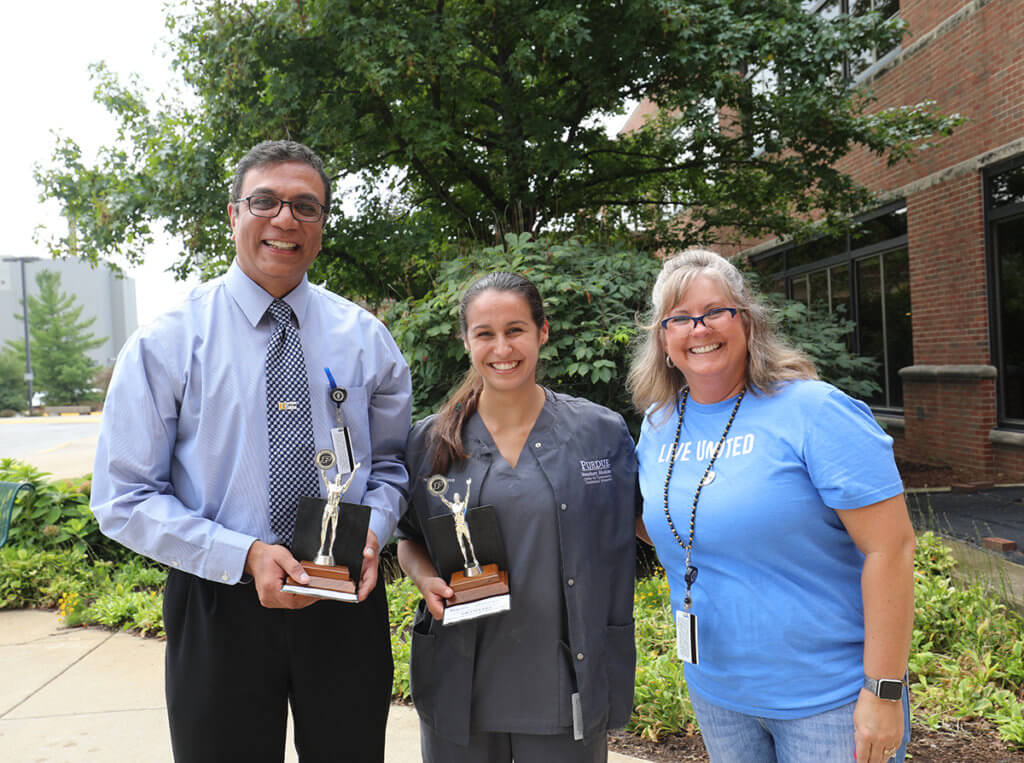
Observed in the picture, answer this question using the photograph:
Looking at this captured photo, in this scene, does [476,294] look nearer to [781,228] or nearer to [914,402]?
[781,228]

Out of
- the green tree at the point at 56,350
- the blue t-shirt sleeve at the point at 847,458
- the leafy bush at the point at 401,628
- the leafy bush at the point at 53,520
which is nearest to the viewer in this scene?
the blue t-shirt sleeve at the point at 847,458

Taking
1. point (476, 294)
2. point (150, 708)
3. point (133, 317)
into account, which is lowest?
point (150, 708)

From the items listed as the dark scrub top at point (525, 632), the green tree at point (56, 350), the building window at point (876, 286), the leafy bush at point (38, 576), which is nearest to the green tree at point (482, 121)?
the building window at point (876, 286)

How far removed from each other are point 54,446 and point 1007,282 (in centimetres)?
2072

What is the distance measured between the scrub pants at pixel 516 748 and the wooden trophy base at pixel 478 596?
40 centimetres

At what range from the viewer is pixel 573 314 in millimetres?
5168

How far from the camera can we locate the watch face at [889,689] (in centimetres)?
170

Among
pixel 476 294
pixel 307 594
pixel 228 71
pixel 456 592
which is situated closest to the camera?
pixel 307 594

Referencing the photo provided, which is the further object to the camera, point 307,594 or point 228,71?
point 228,71

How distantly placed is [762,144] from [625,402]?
187 inches

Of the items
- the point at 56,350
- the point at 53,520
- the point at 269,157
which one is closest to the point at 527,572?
the point at 269,157

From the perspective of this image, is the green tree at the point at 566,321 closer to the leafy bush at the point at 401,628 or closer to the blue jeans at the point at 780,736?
the leafy bush at the point at 401,628

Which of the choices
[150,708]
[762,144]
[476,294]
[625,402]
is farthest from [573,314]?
[762,144]

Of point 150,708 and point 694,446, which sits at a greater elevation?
point 694,446
